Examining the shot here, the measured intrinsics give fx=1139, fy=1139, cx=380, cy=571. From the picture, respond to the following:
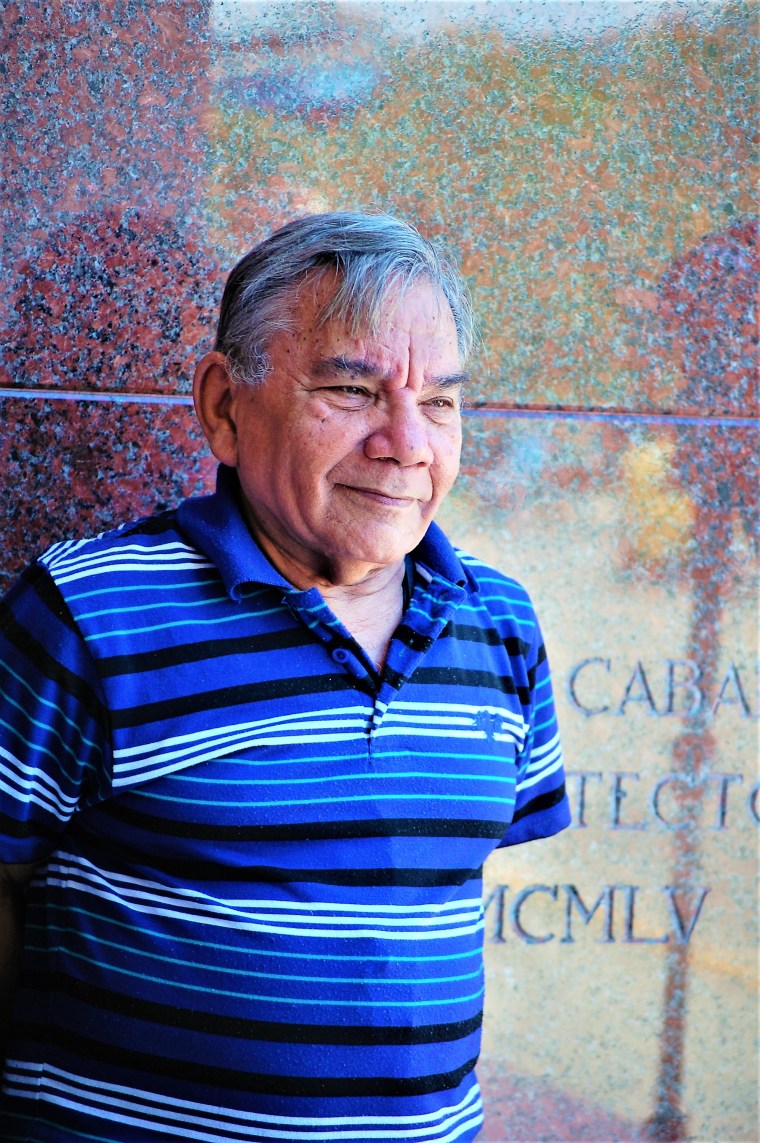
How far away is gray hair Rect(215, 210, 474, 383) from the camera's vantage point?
1949mm

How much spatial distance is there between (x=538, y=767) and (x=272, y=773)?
71 centimetres

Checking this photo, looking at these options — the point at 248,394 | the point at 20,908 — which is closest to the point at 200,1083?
the point at 20,908

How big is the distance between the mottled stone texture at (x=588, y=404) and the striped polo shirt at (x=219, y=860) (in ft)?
2.62

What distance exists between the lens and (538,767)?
2373 mm

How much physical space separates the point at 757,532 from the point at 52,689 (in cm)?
179

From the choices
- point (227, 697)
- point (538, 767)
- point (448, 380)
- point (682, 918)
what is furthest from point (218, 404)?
point (682, 918)

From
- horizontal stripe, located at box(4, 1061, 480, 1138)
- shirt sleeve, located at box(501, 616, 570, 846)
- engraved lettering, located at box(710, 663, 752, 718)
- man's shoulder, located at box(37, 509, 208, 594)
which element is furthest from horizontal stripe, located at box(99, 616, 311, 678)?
engraved lettering, located at box(710, 663, 752, 718)

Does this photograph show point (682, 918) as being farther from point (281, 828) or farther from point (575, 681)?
point (281, 828)

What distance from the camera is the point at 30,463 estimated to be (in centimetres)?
258

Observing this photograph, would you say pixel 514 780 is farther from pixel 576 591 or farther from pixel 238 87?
pixel 238 87

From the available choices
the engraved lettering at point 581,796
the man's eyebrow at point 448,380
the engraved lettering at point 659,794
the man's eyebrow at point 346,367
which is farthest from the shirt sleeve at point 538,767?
the man's eyebrow at point 346,367

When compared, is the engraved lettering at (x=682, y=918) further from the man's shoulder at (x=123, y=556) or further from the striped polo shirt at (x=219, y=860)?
the man's shoulder at (x=123, y=556)

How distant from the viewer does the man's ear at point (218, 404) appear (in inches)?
83.0

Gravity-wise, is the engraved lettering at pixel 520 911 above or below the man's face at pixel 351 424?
below
